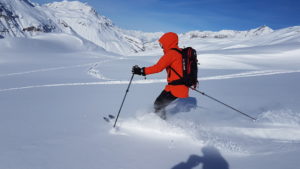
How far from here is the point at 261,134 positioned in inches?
Answer: 178

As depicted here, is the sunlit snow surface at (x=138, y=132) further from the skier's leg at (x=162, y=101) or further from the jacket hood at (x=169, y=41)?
the jacket hood at (x=169, y=41)

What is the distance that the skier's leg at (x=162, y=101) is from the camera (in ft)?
16.2

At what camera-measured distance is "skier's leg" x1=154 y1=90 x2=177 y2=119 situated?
4.95 meters

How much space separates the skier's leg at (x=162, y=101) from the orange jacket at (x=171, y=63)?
0.12 metres

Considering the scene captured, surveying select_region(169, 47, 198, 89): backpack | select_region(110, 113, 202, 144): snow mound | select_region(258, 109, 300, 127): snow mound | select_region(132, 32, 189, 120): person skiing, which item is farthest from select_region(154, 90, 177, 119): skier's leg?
select_region(258, 109, 300, 127): snow mound

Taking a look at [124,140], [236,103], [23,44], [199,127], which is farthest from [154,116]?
[23,44]

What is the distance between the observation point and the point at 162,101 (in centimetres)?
503

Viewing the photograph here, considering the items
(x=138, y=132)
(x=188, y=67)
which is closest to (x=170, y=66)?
(x=188, y=67)

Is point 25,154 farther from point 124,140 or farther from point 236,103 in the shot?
point 236,103

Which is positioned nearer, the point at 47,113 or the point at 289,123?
the point at 289,123

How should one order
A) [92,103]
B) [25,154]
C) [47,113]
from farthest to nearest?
[92,103]
[47,113]
[25,154]

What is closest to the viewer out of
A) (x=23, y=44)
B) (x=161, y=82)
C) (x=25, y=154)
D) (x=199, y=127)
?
(x=25, y=154)

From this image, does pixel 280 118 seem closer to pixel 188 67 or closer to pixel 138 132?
pixel 188 67

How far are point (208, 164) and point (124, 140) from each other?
1.36 m
